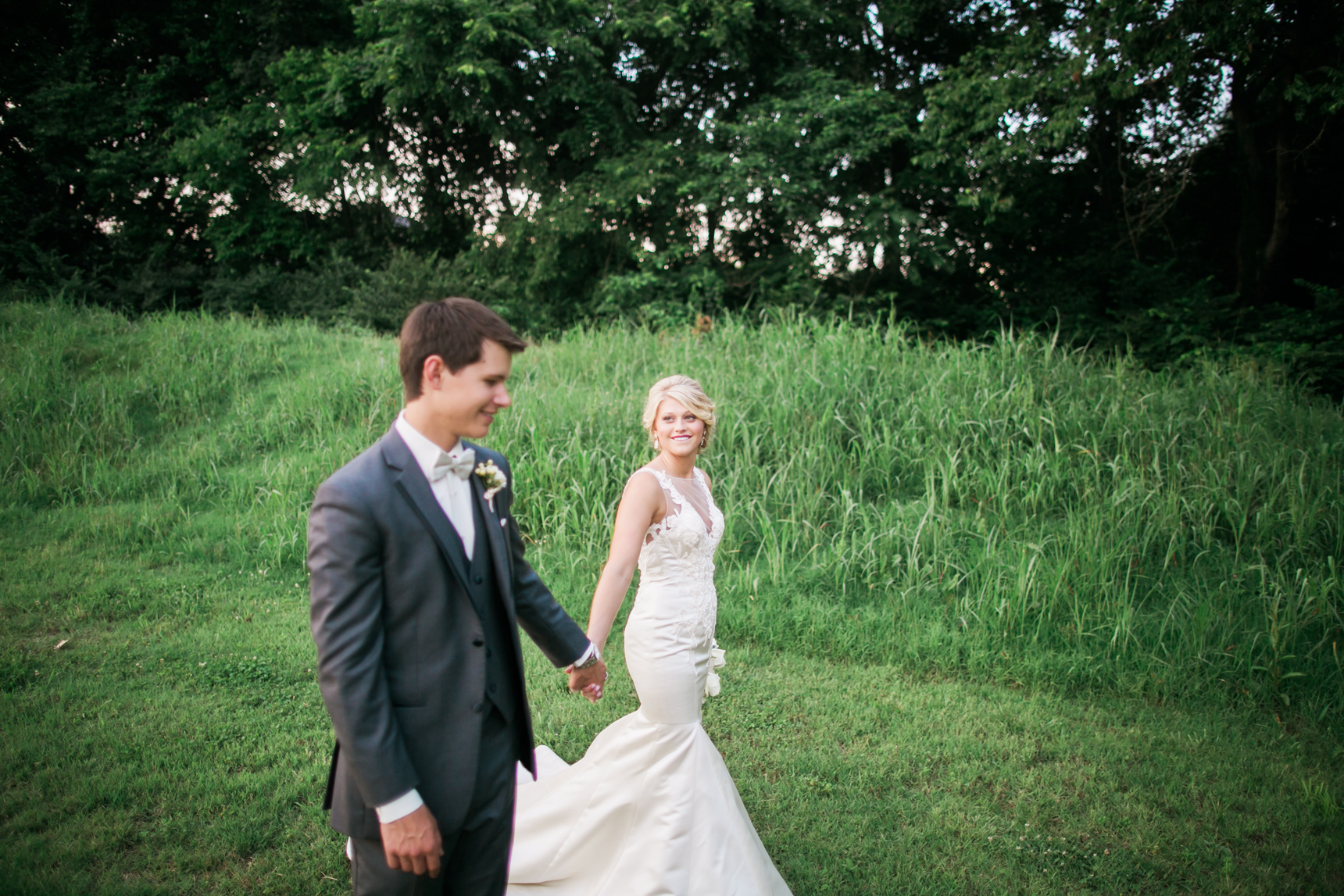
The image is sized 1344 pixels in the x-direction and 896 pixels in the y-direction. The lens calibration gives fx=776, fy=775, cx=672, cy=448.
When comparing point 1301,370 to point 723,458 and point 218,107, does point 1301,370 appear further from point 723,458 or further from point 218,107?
point 218,107

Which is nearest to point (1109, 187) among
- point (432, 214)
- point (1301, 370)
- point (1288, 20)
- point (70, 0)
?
point (1288, 20)

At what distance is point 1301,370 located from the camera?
1191cm

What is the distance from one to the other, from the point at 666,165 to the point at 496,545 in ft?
49.8

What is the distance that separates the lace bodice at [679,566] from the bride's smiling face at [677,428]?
0.44 ft

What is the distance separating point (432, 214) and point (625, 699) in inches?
720

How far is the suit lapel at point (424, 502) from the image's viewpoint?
6.46ft

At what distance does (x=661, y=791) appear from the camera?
3.20 metres

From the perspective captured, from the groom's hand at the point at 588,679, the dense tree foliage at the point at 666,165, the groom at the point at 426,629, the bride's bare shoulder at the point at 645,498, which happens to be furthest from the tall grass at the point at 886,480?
the dense tree foliage at the point at 666,165

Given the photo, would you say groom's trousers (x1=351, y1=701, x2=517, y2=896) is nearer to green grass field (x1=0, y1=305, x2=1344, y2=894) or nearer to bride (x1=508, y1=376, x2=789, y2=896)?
bride (x1=508, y1=376, x2=789, y2=896)

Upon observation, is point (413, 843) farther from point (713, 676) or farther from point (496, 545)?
point (713, 676)

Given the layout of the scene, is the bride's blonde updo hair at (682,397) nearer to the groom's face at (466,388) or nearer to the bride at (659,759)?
the bride at (659,759)

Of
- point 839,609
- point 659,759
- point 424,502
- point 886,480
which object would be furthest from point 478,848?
point 886,480

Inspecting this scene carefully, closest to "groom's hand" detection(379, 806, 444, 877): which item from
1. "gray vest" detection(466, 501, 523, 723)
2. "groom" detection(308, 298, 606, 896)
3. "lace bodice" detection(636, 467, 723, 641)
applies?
"groom" detection(308, 298, 606, 896)

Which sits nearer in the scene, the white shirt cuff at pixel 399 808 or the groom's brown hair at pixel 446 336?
the white shirt cuff at pixel 399 808
